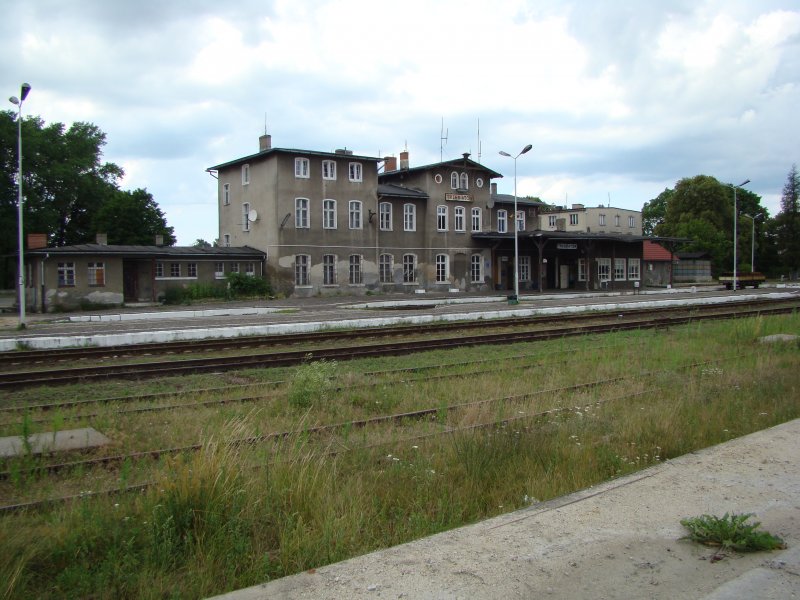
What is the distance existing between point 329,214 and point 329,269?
331cm

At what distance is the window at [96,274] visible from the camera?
1243 inches

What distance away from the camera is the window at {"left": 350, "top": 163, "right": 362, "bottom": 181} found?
40.2m

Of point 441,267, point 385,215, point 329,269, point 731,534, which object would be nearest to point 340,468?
point 731,534

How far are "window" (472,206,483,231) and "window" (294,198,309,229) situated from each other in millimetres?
13085

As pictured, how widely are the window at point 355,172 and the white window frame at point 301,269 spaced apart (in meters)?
5.81

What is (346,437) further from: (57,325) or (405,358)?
(57,325)

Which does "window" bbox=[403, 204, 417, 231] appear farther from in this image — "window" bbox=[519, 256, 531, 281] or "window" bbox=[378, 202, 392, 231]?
"window" bbox=[519, 256, 531, 281]

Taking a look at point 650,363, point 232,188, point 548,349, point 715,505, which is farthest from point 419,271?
point 715,505

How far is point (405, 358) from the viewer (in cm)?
1409

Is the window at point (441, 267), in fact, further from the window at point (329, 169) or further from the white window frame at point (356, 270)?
the window at point (329, 169)

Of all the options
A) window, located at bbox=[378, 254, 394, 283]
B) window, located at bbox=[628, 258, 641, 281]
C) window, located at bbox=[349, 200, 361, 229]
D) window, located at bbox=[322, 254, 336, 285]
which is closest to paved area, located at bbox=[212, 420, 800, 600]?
window, located at bbox=[322, 254, 336, 285]

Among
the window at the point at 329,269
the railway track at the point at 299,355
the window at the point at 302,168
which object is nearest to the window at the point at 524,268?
the window at the point at 329,269

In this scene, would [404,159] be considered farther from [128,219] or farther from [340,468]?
[340,468]

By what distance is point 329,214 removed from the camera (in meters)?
39.5
